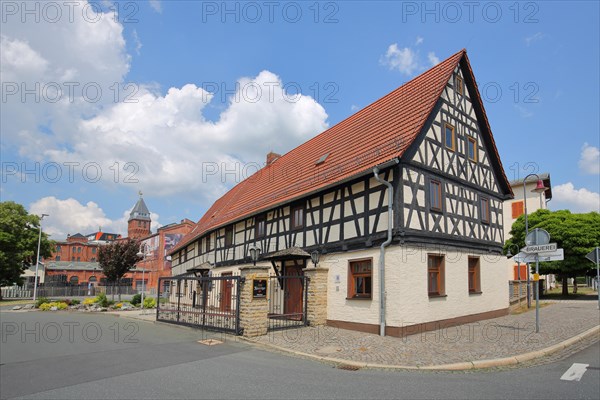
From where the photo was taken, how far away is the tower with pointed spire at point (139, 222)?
99.3 meters

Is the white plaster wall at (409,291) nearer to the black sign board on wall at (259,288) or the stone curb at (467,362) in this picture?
the black sign board on wall at (259,288)

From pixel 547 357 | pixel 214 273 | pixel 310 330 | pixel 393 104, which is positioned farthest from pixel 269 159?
pixel 547 357

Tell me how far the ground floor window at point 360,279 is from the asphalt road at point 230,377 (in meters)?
4.37

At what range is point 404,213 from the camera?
43.0 feet

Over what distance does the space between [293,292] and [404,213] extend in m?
6.28

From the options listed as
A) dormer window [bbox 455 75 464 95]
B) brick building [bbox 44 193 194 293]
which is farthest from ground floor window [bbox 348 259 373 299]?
brick building [bbox 44 193 194 293]

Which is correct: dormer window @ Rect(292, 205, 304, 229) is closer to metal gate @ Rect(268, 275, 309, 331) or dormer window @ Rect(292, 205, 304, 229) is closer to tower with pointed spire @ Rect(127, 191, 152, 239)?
metal gate @ Rect(268, 275, 309, 331)

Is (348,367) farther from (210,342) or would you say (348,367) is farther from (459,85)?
(459,85)

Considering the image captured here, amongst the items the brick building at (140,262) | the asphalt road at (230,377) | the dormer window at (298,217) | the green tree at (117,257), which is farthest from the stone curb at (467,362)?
the brick building at (140,262)

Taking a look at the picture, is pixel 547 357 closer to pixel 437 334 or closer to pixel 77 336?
pixel 437 334

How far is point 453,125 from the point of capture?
16141 mm

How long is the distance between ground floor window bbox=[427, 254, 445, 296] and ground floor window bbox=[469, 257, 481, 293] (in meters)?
2.59

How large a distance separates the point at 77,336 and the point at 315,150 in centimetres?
1294

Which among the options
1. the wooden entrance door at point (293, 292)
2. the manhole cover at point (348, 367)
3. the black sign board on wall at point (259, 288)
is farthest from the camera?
the wooden entrance door at point (293, 292)
